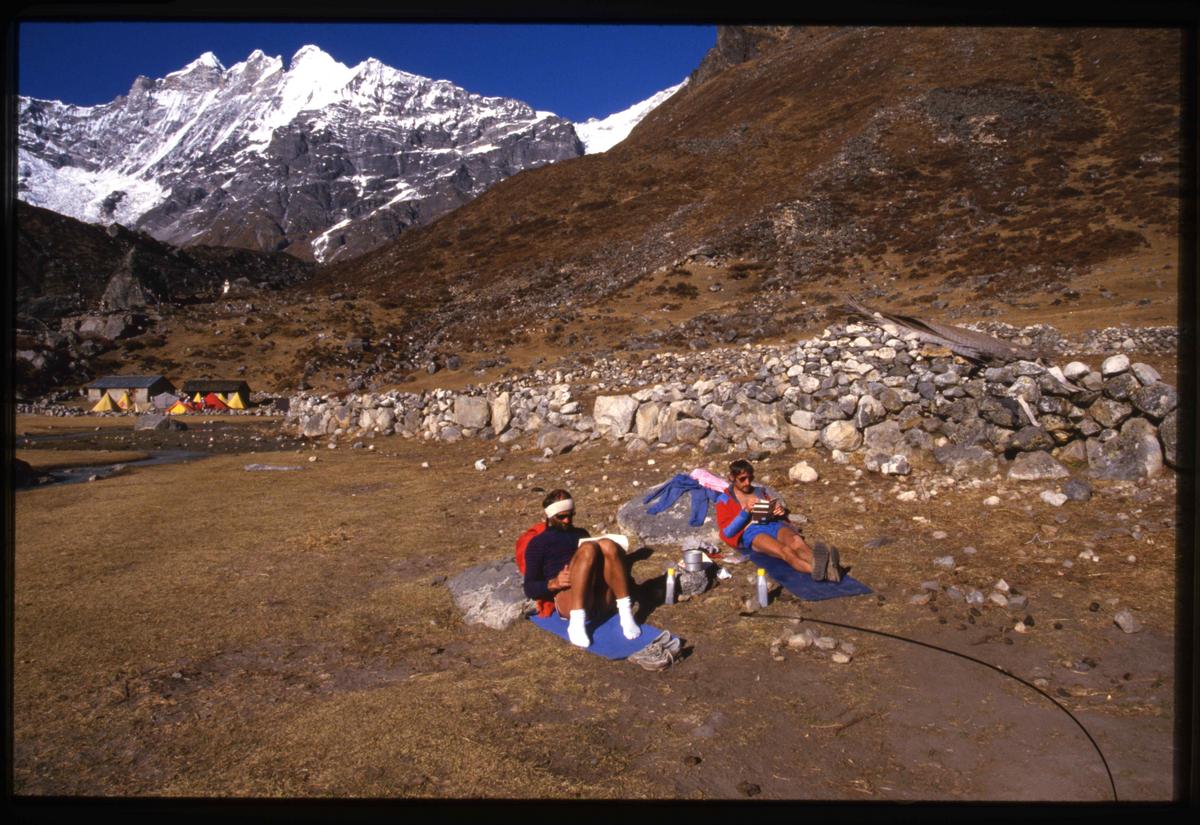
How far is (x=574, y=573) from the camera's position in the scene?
199 inches

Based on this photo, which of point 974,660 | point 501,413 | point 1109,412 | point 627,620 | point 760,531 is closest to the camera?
point 974,660

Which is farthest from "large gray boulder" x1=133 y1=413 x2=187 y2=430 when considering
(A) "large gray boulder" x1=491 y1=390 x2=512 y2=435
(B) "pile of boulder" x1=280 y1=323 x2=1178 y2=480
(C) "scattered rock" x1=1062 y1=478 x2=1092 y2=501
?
(C) "scattered rock" x1=1062 y1=478 x2=1092 y2=501

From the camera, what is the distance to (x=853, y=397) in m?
9.23

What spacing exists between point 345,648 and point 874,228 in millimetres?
37328

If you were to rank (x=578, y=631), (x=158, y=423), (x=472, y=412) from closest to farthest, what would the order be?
(x=578, y=631) < (x=472, y=412) < (x=158, y=423)

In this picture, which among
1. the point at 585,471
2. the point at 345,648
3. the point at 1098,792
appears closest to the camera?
the point at 1098,792

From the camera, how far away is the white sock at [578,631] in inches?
193

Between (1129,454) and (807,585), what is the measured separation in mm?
4089

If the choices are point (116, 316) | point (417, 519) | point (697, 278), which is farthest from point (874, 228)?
point (116, 316)

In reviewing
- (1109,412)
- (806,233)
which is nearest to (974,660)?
(1109,412)

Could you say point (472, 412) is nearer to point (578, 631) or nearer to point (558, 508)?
point (558, 508)

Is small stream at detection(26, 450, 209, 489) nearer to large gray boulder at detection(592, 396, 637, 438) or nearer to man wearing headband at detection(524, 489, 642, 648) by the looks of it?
large gray boulder at detection(592, 396, 637, 438)

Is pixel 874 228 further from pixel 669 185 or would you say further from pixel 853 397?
pixel 853 397

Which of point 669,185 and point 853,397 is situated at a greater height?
point 669,185
